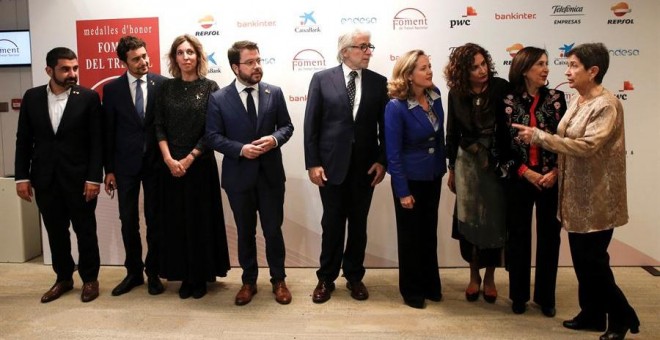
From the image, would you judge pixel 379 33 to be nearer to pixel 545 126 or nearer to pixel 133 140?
pixel 545 126

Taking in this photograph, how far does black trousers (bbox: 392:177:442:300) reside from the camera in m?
3.37

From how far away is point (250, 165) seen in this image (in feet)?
11.3

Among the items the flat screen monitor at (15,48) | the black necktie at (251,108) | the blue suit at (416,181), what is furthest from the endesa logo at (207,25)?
the flat screen monitor at (15,48)

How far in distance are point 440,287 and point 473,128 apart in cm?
106

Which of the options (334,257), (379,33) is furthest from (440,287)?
(379,33)

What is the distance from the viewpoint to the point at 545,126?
10.2 feet

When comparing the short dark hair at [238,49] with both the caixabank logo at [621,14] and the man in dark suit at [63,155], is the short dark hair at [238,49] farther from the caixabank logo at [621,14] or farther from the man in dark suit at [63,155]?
the caixabank logo at [621,14]

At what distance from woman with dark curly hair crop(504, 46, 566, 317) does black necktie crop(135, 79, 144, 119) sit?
7.73ft

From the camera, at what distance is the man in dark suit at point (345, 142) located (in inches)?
137

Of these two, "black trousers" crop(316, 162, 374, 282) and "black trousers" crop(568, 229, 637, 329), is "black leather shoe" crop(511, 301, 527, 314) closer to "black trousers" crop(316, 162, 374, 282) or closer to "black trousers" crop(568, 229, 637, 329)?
"black trousers" crop(568, 229, 637, 329)

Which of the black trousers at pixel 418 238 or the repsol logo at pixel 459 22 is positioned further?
the repsol logo at pixel 459 22

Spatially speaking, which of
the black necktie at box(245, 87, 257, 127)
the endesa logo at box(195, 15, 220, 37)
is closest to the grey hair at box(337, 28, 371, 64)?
the black necktie at box(245, 87, 257, 127)

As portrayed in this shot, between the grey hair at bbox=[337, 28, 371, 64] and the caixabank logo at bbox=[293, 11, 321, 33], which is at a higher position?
the caixabank logo at bbox=[293, 11, 321, 33]

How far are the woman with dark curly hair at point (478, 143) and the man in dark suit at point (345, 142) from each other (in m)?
0.48
